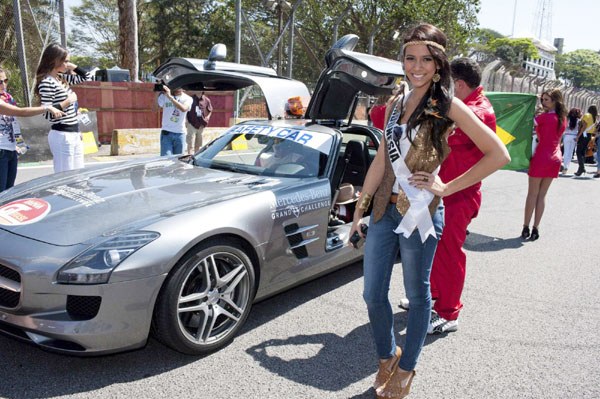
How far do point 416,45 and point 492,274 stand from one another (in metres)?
3.11

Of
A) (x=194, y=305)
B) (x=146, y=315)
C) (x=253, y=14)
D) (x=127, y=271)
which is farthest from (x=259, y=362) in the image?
(x=253, y=14)

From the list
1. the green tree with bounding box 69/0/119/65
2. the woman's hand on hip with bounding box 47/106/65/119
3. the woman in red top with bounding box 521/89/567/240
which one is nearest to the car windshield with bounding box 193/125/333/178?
the woman's hand on hip with bounding box 47/106/65/119

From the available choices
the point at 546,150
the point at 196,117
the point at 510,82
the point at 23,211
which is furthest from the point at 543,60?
the point at 23,211

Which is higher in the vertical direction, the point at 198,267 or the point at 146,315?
the point at 198,267

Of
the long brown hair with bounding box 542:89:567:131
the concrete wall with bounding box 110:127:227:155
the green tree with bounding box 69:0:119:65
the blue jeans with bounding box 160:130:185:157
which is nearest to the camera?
the long brown hair with bounding box 542:89:567:131

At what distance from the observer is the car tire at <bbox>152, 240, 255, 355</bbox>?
2473 mm

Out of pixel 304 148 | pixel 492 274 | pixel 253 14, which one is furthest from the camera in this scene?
pixel 253 14

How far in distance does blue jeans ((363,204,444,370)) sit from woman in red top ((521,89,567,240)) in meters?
4.11

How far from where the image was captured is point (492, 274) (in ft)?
14.8

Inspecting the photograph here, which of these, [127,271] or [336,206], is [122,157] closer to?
[336,206]

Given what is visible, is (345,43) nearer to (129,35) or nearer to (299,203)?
(299,203)

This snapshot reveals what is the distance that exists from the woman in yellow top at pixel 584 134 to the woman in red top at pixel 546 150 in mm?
8101

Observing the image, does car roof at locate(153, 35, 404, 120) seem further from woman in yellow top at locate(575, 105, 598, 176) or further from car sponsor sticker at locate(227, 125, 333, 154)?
woman in yellow top at locate(575, 105, 598, 176)

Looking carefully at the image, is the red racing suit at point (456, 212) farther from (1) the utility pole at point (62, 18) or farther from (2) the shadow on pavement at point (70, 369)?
(1) the utility pole at point (62, 18)
